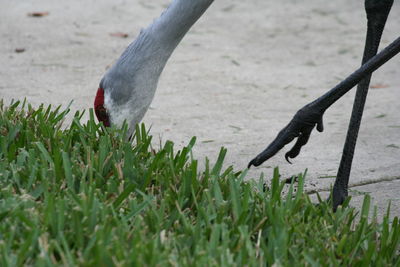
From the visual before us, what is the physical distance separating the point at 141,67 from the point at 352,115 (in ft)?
3.80

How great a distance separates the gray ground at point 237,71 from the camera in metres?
4.60

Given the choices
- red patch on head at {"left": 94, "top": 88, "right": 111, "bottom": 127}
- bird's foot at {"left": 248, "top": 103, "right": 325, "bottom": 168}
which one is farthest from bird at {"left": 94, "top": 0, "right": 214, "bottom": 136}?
bird's foot at {"left": 248, "top": 103, "right": 325, "bottom": 168}

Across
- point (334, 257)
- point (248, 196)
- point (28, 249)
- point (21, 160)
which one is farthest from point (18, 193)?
point (334, 257)

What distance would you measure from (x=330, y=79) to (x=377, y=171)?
1721mm

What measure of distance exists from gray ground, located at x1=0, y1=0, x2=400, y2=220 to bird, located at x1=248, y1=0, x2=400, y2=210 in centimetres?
31

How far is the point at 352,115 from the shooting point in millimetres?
3703

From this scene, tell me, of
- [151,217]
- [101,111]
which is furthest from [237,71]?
[151,217]

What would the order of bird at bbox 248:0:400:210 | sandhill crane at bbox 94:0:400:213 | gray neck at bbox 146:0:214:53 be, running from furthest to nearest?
1. gray neck at bbox 146:0:214:53
2. sandhill crane at bbox 94:0:400:213
3. bird at bbox 248:0:400:210

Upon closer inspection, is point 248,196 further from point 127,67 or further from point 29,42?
point 29,42

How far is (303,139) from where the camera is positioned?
3.75 meters

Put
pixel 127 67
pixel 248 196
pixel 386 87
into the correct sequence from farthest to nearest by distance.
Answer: pixel 386 87
pixel 127 67
pixel 248 196

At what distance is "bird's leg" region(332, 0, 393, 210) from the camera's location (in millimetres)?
3592

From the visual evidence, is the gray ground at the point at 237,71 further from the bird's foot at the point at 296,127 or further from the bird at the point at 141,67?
the bird's foot at the point at 296,127

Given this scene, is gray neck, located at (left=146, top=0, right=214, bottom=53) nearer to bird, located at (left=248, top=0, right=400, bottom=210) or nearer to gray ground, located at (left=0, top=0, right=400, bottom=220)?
gray ground, located at (left=0, top=0, right=400, bottom=220)
